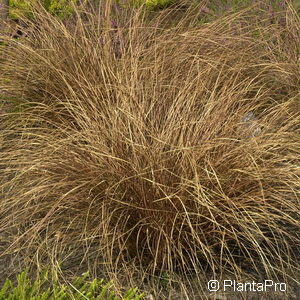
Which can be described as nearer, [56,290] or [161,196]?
[56,290]

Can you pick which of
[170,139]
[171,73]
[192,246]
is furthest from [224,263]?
[171,73]

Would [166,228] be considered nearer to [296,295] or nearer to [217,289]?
[217,289]

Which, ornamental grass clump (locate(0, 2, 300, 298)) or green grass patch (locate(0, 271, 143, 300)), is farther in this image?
ornamental grass clump (locate(0, 2, 300, 298))

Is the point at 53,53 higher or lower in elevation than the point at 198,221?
higher

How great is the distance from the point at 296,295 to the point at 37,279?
46.1 inches

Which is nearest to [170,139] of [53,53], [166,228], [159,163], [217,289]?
[159,163]

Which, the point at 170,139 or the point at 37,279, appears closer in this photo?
the point at 37,279

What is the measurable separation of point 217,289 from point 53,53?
219cm

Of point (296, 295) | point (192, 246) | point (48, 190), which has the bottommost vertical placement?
point (296, 295)

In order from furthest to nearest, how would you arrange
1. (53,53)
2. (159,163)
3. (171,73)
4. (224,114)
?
(53,53)
(171,73)
(224,114)
(159,163)

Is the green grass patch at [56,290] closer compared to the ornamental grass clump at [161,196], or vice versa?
the green grass patch at [56,290]

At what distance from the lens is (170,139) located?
11.4 ft

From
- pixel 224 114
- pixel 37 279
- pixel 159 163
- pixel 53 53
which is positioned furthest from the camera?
pixel 53 53

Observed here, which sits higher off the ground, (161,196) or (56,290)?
(161,196)
